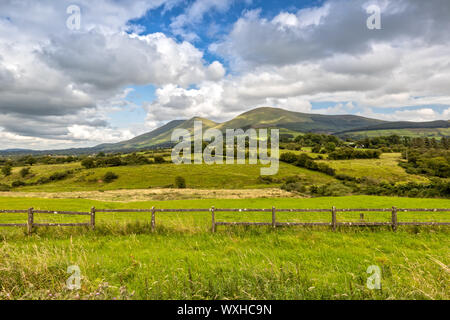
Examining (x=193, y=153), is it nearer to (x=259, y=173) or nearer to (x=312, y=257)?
(x=259, y=173)

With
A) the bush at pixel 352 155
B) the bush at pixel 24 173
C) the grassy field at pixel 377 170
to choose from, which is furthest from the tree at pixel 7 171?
the bush at pixel 352 155

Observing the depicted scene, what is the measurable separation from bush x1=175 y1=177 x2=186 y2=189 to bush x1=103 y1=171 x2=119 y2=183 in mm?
29628

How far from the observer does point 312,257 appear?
9.23 metres

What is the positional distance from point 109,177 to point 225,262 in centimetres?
10798

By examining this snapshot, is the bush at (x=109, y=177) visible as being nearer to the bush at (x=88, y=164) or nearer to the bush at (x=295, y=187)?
the bush at (x=88, y=164)

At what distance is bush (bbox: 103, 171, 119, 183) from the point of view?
10296 cm

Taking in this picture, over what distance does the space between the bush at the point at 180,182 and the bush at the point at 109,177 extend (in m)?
29.6

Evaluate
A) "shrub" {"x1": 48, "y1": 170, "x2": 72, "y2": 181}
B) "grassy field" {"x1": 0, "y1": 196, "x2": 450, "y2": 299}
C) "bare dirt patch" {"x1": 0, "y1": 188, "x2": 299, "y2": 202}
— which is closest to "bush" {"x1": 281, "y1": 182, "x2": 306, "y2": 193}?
"bare dirt patch" {"x1": 0, "y1": 188, "x2": 299, "y2": 202}

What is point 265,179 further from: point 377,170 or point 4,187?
point 4,187

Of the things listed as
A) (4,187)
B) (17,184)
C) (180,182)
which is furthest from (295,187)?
(17,184)

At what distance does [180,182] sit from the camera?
95.6m

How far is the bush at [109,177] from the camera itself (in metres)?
103
